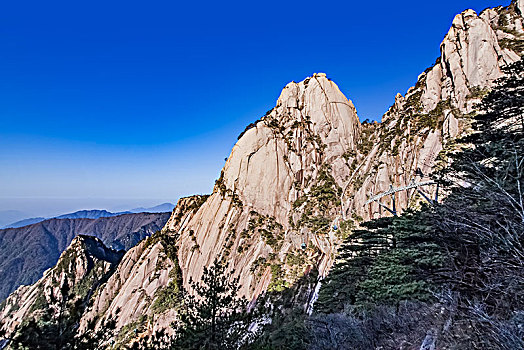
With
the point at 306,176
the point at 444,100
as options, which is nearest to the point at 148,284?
the point at 306,176

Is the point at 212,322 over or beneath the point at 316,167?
beneath

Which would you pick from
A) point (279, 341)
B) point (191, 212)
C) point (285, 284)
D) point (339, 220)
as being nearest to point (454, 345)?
point (279, 341)

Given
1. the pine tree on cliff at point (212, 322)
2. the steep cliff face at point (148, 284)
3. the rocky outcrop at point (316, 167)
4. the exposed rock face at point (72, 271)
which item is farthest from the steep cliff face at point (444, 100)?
the exposed rock face at point (72, 271)

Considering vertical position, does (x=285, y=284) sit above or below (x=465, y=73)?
below

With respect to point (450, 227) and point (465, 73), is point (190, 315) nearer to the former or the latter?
point (450, 227)

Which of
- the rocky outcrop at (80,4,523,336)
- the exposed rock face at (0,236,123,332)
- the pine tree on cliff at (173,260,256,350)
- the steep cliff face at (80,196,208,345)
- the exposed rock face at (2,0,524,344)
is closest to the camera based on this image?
the pine tree on cliff at (173,260,256,350)

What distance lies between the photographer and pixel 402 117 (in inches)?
1901

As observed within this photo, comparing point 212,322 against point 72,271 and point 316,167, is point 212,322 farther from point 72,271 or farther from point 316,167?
point 72,271

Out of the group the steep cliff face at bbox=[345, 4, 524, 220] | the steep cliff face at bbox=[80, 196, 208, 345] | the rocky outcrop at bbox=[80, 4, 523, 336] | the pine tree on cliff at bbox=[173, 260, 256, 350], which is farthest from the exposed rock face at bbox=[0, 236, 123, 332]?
the steep cliff face at bbox=[345, 4, 524, 220]

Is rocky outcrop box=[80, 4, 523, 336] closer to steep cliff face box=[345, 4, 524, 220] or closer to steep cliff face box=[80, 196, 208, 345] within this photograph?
steep cliff face box=[345, 4, 524, 220]

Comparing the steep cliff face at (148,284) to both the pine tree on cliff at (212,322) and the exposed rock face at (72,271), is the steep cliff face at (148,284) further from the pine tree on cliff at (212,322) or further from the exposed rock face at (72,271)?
the pine tree on cliff at (212,322)

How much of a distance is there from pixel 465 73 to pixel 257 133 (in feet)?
122

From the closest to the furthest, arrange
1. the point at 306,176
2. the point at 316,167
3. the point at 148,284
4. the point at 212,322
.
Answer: the point at 212,322 < the point at 148,284 < the point at 306,176 < the point at 316,167

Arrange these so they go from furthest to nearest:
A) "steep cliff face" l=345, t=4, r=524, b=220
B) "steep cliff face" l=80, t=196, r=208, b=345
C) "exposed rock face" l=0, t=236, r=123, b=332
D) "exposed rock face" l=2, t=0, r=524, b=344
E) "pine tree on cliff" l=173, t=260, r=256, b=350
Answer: "exposed rock face" l=0, t=236, r=123, b=332, "steep cliff face" l=80, t=196, r=208, b=345, "exposed rock face" l=2, t=0, r=524, b=344, "steep cliff face" l=345, t=4, r=524, b=220, "pine tree on cliff" l=173, t=260, r=256, b=350
